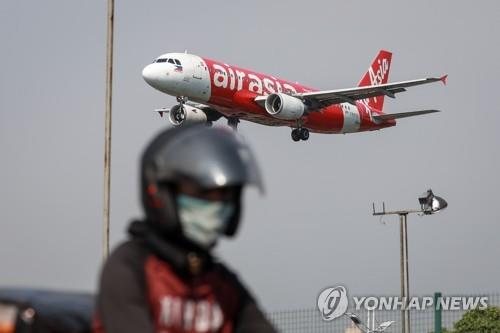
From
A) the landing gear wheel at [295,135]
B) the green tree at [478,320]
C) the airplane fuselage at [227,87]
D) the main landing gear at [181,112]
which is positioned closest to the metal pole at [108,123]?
the green tree at [478,320]

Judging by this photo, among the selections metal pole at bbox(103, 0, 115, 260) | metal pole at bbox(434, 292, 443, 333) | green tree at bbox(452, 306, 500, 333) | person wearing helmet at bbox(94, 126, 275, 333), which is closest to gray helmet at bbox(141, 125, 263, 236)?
person wearing helmet at bbox(94, 126, 275, 333)

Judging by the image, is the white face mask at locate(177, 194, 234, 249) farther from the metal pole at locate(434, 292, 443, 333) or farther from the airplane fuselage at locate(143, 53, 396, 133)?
the airplane fuselage at locate(143, 53, 396, 133)

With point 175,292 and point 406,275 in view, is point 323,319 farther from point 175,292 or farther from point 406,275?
point 406,275

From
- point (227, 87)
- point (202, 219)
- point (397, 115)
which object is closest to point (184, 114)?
point (227, 87)

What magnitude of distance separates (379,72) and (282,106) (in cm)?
2257

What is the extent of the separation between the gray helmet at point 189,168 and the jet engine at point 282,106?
140 feet

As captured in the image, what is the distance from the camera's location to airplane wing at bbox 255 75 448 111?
44750mm

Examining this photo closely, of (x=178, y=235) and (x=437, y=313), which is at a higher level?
(x=178, y=235)

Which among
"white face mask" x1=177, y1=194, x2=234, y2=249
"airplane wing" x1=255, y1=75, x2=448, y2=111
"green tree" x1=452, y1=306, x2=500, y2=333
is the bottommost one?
"green tree" x1=452, y1=306, x2=500, y2=333

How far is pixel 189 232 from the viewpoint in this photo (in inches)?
87.4

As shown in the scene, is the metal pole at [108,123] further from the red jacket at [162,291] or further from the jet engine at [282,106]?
the jet engine at [282,106]

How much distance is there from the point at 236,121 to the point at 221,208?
45332 mm

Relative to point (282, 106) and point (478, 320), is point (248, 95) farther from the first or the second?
point (478, 320)

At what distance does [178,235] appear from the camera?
7.42ft
